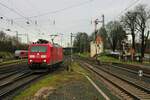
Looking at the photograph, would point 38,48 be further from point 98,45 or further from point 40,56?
point 98,45

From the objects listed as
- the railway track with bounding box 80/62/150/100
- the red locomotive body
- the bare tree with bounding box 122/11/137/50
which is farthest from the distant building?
the railway track with bounding box 80/62/150/100

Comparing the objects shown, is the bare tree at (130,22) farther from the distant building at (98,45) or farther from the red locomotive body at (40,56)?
the red locomotive body at (40,56)

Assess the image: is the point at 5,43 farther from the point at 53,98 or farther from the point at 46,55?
the point at 53,98

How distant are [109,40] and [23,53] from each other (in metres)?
45.2

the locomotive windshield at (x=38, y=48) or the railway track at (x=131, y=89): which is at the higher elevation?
the locomotive windshield at (x=38, y=48)

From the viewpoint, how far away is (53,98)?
13.5m

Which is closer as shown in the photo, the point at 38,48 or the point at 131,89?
the point at 131,89

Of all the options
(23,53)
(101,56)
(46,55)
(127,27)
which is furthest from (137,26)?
(46,55)

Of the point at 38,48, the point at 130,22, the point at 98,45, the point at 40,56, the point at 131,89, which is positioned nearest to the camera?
the point at 131,89

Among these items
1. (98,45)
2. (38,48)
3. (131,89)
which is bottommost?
(131,89)

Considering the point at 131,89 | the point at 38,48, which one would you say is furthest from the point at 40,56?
the point at 131,89

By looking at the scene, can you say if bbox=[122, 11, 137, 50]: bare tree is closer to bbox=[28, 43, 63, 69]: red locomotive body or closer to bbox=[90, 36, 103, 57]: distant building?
bbox=[90, 36, 103, 57]: distant building

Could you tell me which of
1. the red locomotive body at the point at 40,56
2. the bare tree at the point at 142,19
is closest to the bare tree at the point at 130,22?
the bare tree at the point at 142,19

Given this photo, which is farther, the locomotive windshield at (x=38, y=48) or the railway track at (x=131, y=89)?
the locomotive windshield at (x=38, y=48)
